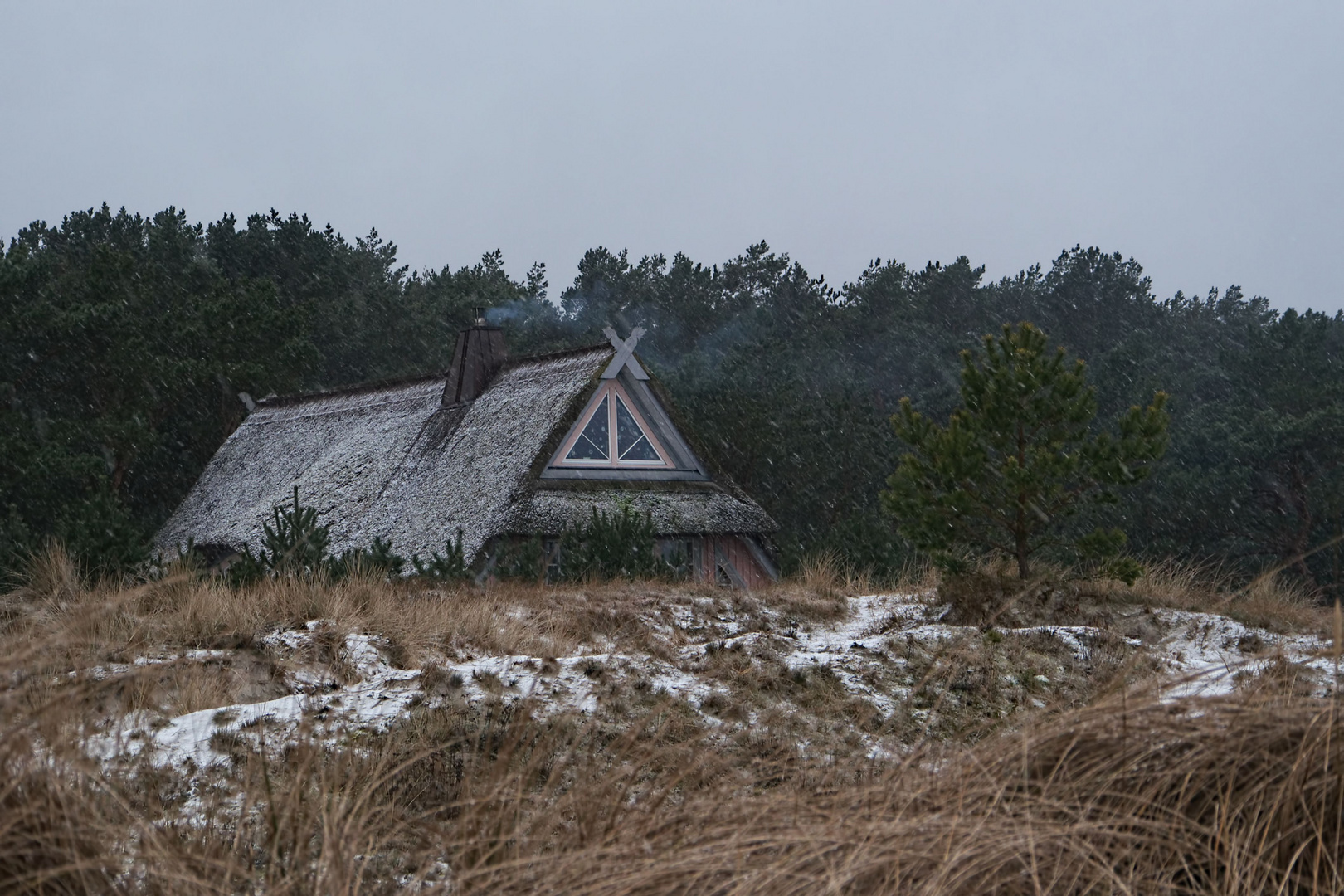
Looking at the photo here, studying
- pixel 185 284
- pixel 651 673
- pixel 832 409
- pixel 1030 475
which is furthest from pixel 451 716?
pixel 185 284

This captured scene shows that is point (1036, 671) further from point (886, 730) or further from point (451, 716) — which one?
point (451, 716)

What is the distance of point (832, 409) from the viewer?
29.2m

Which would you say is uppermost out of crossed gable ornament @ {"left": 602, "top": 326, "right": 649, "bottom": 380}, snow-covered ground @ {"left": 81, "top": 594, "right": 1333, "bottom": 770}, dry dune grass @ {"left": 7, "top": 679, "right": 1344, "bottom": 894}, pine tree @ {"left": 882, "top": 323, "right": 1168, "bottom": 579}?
crossed gable ornament @ {"left": 602, "top": 326, "right": 649, "bottom": 380}

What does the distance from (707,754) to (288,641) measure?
339 cm

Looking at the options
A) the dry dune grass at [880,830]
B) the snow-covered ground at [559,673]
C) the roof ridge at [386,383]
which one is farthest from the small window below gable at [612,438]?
the dry dune grass at [880,830]

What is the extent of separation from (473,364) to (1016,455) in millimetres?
11815

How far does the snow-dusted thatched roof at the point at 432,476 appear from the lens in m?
16.8

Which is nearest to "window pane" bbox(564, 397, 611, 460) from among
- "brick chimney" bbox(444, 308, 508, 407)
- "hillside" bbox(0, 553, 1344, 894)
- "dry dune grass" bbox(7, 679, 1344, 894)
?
"brick chimney" bbox(444, 308, 508, 407)

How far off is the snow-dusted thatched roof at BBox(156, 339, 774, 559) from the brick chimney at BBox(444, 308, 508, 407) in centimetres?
29

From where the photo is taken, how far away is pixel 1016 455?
35.3 ft

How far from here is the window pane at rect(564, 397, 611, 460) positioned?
1756cm

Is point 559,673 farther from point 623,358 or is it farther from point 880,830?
point 623,358

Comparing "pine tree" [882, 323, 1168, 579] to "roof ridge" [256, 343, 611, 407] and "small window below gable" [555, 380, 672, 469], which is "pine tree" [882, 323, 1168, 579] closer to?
"small window below gable" [555, 380, 672, 469]

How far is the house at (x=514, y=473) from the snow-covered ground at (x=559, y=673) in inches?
256
